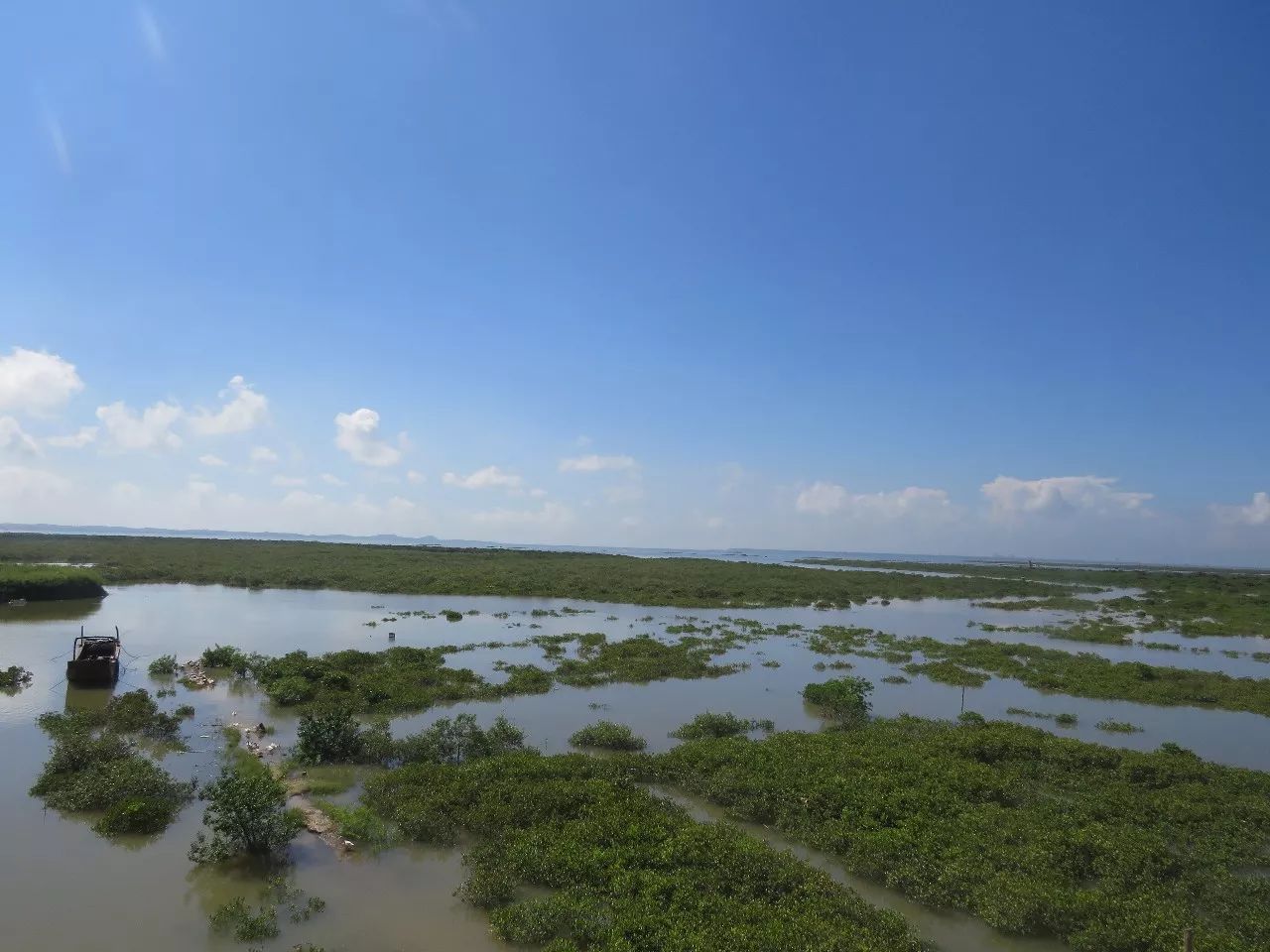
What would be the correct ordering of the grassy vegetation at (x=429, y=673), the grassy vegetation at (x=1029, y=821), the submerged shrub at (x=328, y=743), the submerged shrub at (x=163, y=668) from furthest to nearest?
1. the submerged shrub at (x=163, y=668)
2. the grassy vegetation at (x=429, y=673)
3. the submerged shrub at (x=328, y=743)
4. the grassy vegetation at (x=1029, y=821)

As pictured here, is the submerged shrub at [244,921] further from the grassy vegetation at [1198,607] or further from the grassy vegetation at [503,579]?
the grassy vegetation at [1198,607]

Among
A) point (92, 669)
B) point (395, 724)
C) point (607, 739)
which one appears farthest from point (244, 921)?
point (92, 669)

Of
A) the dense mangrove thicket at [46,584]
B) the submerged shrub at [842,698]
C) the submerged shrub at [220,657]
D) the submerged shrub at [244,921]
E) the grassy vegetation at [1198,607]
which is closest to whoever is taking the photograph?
the submerged shrub at [244,921]

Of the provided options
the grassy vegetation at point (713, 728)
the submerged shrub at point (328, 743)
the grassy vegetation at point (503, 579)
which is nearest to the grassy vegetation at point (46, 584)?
the grassy vegetation at point (503, 579)

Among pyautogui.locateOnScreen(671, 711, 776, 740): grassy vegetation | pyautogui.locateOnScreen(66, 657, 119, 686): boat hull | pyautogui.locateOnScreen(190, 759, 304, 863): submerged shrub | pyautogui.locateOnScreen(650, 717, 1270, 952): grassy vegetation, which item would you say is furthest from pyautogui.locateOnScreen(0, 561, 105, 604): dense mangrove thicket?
pyautogui.locateOnScreen(650, 717, 1270, 952): grassy vegetation

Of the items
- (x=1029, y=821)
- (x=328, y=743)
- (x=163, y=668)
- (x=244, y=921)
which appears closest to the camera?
(x=244, y=921)

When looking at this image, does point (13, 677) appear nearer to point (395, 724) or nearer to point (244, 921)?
point (395, 724)

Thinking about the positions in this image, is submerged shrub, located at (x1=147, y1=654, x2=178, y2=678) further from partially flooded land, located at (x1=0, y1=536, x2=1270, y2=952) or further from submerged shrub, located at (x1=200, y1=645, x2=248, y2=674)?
submerged shrub, located at (x1=200, y1=645, x2=248, y2=674)
